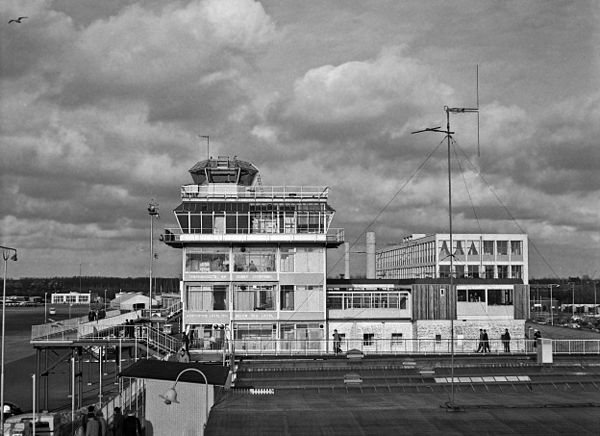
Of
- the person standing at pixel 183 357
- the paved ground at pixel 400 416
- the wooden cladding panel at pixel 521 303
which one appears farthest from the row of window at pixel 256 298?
the paved ground at pixel 400 416

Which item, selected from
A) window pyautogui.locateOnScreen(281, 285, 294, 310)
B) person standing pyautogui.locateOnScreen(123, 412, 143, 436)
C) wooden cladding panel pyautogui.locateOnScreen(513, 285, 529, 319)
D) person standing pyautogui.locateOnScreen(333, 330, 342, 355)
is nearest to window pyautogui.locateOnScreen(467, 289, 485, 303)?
wooden cladding panel pyautogui.locateOnScreen(513, 285, 529, 319)

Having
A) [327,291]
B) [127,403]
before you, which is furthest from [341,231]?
[127,403]

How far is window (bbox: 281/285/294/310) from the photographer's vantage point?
52.7m

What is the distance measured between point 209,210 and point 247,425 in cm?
2839

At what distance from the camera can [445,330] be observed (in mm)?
54531

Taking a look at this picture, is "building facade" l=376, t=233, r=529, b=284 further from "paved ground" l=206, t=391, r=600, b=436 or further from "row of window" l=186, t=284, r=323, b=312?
"paved ground" l=206, t=391, r=600, b=436

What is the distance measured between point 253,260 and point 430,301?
541 inches

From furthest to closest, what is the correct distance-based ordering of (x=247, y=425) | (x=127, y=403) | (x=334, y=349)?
(x=334, y=349) → (x=127, y=403) → (x=247, y=425)

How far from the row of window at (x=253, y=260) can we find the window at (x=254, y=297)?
131 centimetres

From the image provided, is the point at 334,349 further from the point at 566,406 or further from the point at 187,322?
the point at 566,406

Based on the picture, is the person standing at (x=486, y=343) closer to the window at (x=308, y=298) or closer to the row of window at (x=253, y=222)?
the window at (x=308, y=298)

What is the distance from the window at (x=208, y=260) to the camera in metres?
52.7

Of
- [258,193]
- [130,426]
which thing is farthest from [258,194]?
[130,426]

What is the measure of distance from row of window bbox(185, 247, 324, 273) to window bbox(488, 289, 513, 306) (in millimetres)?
13868
